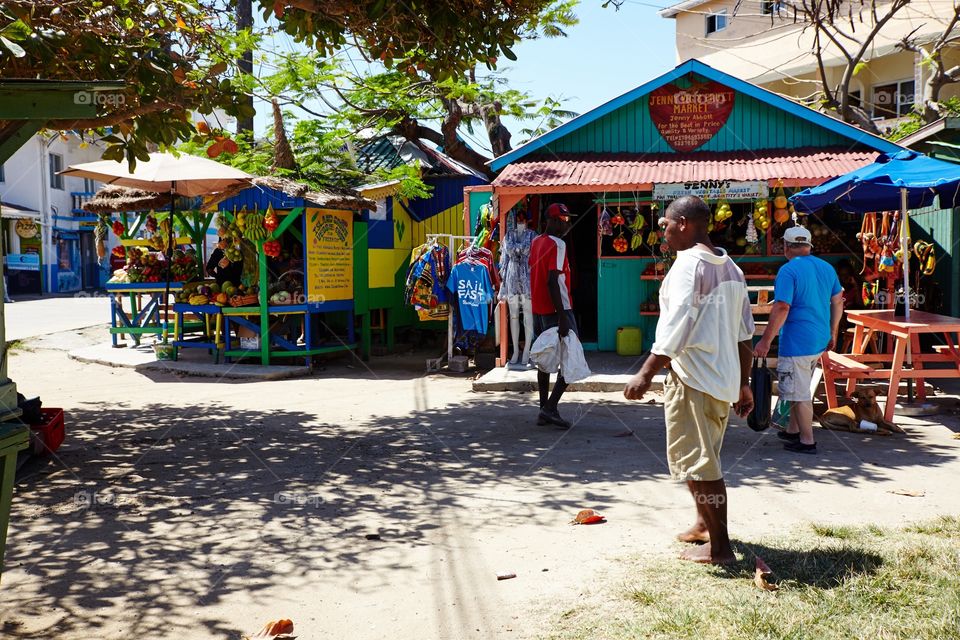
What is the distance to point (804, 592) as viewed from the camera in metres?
3.76

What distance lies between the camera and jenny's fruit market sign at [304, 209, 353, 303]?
40.8 ft

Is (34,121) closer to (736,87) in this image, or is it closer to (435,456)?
(435,456)

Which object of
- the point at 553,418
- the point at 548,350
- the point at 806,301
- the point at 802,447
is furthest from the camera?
the point at 553,418

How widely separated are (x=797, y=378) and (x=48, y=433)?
6.12 metres

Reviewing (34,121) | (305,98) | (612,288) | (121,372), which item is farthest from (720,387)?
(305,98)

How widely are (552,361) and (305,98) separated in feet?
37.3

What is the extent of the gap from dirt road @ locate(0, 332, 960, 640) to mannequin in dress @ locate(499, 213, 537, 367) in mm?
2139

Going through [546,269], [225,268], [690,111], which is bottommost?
[546,269]

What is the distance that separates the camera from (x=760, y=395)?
5.94 meters

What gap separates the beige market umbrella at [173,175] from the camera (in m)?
11.3

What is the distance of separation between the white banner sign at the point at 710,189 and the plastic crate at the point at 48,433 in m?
7.55

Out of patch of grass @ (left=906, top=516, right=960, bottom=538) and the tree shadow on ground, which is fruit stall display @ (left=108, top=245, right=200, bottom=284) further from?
patch of grass @ (left=906, top=516, right=960, bottom=538)

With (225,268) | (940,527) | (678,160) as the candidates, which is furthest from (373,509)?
(225,268)

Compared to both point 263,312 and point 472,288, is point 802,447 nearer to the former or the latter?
point 472,288
